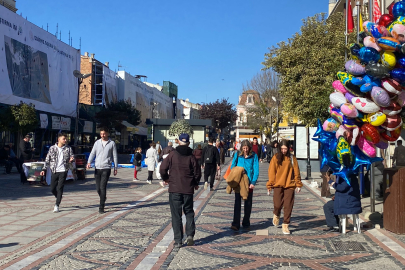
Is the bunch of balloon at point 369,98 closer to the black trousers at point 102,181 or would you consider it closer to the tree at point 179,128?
the black trousers at point 102,181

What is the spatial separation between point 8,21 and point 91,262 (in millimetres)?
27463

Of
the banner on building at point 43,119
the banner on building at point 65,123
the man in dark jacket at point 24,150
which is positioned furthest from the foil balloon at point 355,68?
the banner on building at point 65,123

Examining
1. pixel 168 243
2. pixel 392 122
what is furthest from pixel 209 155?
pixel 168 243

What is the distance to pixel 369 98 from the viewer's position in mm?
7793

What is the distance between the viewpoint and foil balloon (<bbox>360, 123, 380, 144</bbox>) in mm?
7863

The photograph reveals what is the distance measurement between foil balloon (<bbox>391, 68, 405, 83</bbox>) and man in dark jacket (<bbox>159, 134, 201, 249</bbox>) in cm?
354

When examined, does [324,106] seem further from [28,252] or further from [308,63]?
[28,252]

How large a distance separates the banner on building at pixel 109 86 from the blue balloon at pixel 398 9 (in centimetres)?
4439

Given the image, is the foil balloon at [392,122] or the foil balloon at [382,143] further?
the foil balloon at [382,143]

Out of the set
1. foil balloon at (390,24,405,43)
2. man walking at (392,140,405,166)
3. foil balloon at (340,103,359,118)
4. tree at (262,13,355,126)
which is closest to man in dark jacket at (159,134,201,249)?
foil balloon at (340,103,359,118)

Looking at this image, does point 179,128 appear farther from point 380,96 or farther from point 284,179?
point 380,96

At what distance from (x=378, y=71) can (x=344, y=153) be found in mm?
1527

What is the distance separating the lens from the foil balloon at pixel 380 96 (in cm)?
737

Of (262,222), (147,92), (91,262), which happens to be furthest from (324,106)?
(147,92)
